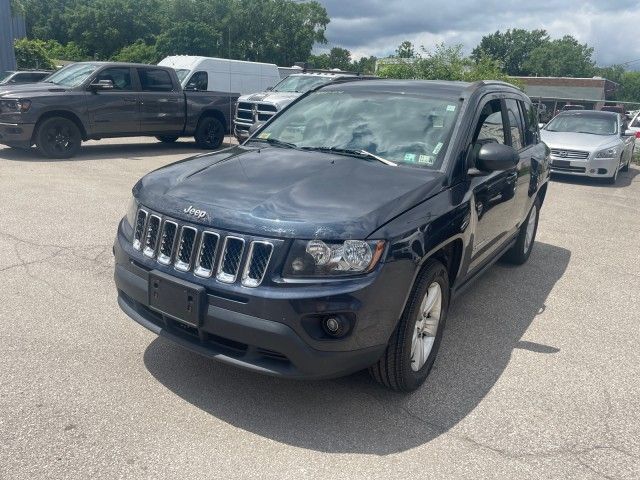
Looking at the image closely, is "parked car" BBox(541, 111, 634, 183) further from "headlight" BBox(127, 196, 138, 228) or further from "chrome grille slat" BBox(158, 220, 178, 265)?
"chrome grille slat" BBox(158, 220, 178, 265)

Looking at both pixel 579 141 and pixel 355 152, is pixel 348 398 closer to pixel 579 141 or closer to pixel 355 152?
pixel 355 152

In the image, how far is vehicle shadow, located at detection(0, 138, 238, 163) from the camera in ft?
38.1

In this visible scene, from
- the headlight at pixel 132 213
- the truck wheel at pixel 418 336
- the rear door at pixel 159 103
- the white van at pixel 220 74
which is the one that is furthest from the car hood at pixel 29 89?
the truck wheel at pixel 418 336

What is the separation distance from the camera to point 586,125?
14.2m

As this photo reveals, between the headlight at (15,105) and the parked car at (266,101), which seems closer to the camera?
the headlight at (15,105)

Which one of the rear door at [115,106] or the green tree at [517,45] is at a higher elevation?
the green tree at [517,45]

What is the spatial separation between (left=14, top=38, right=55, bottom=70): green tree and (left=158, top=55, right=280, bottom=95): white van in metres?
15.7

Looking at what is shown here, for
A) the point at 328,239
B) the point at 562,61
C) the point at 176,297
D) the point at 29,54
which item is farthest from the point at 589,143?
the point at 562,61

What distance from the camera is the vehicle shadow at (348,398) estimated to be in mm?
3133

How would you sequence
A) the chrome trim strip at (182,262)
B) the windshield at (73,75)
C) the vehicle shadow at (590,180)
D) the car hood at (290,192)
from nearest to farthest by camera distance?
the car hood at (290,192) < the chrome trim strip at (182,262) < the windshield at (73,75) < the vehicle shadow at (590,180)

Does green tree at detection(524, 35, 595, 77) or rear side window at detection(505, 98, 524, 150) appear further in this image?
green tree at detection(524, 35, 595, 77)

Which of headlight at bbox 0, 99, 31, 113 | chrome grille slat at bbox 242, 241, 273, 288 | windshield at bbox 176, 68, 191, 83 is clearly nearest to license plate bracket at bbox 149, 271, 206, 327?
chrome grille slat at bbox 242, 241, 273, 288

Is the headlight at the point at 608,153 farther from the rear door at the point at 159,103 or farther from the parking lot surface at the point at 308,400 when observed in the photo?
the rear door at the point at 159,103

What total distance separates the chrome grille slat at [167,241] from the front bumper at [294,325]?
63 millimetres
